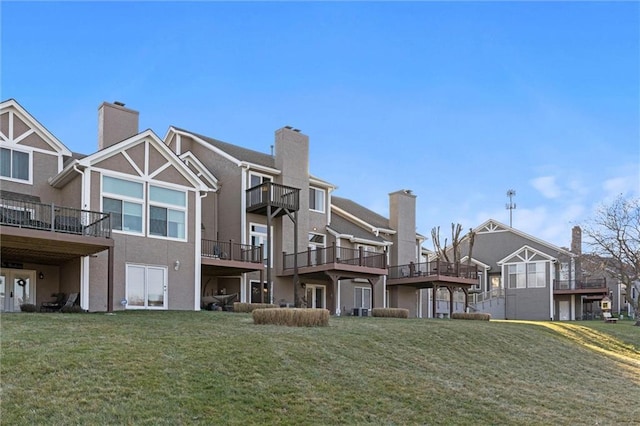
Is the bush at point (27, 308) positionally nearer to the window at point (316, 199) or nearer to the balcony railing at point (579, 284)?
the window at point (316, 199)

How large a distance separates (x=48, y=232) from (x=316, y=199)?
15.8m

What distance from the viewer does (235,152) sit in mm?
29469

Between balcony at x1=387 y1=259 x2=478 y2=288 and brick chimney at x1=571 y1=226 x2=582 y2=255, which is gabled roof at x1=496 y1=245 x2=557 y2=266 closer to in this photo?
brick chimney at x1=571 y1=226 x2=582 y2=255

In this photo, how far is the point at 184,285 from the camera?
22.4m

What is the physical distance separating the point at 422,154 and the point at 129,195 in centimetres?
1619

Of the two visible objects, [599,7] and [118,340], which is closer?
[118,340]

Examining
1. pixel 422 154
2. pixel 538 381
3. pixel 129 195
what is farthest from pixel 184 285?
pixel 422 154

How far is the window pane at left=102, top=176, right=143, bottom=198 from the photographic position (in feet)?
68.3

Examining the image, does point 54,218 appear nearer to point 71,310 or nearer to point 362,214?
point 71,310

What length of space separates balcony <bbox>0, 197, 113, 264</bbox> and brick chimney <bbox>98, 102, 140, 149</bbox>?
4.87 meters

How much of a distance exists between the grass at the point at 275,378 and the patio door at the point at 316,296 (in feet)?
44.4

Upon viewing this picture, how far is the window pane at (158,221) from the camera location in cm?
2184

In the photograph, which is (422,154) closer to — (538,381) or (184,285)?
(184,285)

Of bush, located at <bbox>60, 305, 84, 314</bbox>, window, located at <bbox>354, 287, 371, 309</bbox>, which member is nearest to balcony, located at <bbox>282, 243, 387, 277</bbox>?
window, located at <bbox>354, 287, 371, 309</bbox>
